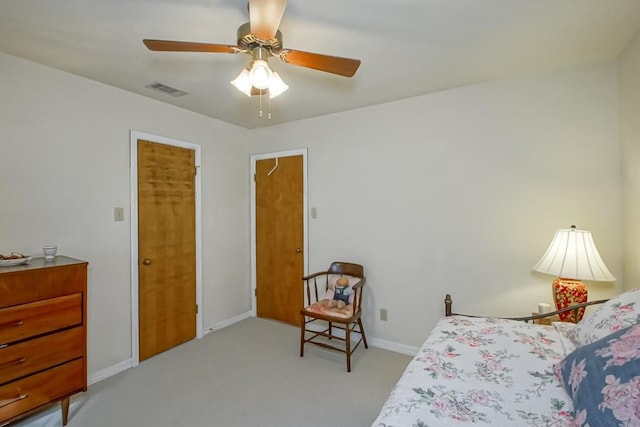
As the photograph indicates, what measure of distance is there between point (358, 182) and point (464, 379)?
88.1 inches

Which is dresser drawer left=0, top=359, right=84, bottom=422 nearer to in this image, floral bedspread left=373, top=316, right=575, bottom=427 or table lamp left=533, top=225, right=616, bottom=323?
floral bedspread left=373, top=316, right=575, bottom=427

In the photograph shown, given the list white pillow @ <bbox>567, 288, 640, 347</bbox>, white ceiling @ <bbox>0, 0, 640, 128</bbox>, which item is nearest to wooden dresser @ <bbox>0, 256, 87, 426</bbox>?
white ceiling @ <bbox>0, 0, 640, 128</bbox>

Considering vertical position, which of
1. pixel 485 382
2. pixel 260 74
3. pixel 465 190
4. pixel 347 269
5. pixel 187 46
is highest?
pixel 187 46

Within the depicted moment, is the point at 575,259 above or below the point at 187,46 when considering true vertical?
below

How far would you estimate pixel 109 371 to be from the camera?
2.55m

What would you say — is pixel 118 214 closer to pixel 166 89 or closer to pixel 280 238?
pixel 166 89

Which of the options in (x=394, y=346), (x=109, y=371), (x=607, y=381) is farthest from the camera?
(x=394, y=346)

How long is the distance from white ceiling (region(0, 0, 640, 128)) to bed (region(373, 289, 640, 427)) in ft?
5.17

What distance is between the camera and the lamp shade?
73.4 inches

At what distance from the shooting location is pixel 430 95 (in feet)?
9.19

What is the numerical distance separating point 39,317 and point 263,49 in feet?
6.86

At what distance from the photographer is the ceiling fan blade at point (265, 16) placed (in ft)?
4.29

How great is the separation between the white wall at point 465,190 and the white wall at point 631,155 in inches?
3.5

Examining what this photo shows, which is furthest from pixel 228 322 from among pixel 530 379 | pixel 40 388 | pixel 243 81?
pixel 530 379
